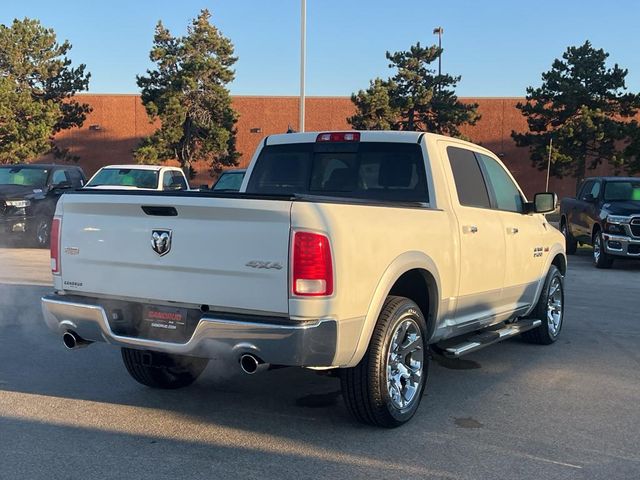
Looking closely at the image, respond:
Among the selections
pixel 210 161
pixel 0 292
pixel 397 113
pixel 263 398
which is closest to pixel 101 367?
pixel 263 398

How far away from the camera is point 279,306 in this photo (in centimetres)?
394

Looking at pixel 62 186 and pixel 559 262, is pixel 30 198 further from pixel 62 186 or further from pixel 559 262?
pixel 559 262

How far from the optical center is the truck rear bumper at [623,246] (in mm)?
13867

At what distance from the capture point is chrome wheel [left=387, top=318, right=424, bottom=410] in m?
4.66

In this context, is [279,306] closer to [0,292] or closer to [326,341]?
[326,341]

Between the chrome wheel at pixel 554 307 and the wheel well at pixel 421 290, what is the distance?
2745mm

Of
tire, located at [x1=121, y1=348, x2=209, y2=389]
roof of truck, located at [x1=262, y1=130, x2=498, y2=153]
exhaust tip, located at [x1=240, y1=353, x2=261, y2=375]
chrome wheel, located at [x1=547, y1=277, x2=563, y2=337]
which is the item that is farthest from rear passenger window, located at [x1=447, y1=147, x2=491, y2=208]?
tire, located at [x1=121, y1=348, x2=209, y2=389]

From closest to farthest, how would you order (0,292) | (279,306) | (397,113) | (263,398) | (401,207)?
(279,306), (401,207), (263,398), (0,292), (397,113)

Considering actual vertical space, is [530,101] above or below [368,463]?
above

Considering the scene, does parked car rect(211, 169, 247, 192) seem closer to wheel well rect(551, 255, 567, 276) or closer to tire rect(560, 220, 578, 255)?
tire rect(560, 220, 578, 255)

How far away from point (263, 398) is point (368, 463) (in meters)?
1.46

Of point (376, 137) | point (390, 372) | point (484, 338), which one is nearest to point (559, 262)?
point (484, 338)

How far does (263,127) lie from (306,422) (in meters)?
38.1

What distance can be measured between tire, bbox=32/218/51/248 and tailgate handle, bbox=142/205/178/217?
40.3 ft
